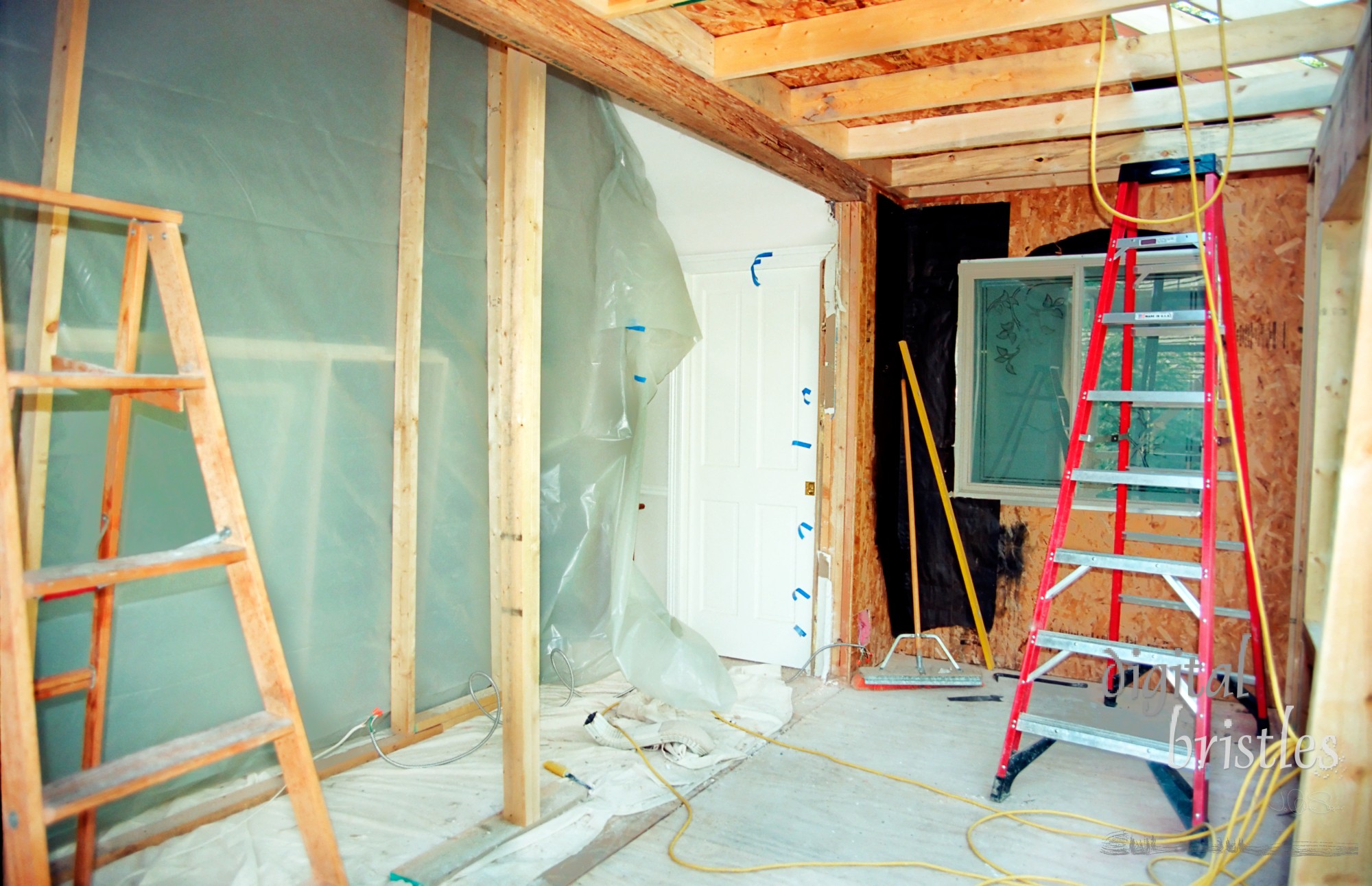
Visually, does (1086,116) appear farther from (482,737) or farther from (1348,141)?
(482,737)

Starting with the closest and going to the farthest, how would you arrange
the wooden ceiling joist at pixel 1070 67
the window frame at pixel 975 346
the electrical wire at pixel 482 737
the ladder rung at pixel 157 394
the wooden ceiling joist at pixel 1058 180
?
the ladder rung at pixel 157 394
the wooden ceiling joist at pixel 1070 67
the electrical wire at pixel 482 737
the wooden ceiling joist at pixel 1058 180
the window frame at pixel 975 346

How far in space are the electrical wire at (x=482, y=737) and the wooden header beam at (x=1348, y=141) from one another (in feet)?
10.7

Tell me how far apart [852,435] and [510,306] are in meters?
2.05

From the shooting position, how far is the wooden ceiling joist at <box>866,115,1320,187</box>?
335 centimetres

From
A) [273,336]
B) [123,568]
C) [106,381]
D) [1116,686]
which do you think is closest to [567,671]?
[273,336]

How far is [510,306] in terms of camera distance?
8.43ft

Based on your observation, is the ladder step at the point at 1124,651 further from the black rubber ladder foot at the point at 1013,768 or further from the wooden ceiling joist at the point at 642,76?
the wooden ceiling joist at the point at 642,76

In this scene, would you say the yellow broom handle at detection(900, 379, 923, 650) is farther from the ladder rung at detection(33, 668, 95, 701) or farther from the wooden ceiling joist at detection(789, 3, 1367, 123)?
the ladder rung at detection(33, 668, 95, 701)

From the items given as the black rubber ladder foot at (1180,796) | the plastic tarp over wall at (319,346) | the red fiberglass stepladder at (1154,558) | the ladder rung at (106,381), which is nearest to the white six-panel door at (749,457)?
the plastic tarp over wall at (319,346)

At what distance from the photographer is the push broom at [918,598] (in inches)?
161

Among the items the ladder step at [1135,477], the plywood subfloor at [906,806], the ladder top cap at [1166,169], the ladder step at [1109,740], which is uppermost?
the ladder top cap at [1166,169]

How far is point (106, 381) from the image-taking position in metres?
1.63

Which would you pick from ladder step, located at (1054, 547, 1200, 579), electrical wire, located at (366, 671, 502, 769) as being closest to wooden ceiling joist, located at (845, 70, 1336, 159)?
ladder step, located at (1054, 547, 1200, 579)

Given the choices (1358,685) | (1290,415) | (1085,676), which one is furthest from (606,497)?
(1290,415)
